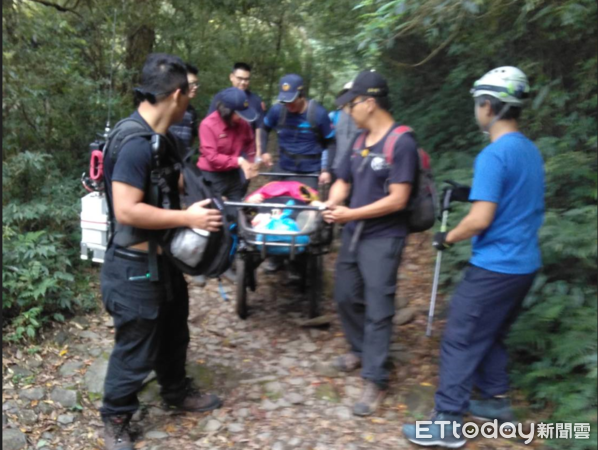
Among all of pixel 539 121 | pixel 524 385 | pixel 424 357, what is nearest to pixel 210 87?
pixel 539 121

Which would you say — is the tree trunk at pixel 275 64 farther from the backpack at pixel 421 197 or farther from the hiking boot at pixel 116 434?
the hiking boot at pixel 116 434

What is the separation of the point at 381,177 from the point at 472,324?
1.22 meters

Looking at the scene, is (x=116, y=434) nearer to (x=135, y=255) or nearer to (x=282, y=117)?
(x=135, y=255)

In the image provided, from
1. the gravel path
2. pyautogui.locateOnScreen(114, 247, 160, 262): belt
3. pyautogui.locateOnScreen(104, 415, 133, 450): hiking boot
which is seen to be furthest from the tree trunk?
pyautogui.locateOnScreen(104, 415, 133, 450): hiking boot

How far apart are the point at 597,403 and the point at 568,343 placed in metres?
0.42

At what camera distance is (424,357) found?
4961 mm

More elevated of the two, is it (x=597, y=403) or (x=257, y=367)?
(x=597, y=403)

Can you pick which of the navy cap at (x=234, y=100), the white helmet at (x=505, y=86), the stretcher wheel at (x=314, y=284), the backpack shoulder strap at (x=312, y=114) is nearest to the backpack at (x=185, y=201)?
the stretcher wheel at (x=314, y=284)

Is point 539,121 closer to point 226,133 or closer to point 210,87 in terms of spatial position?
point 226,133

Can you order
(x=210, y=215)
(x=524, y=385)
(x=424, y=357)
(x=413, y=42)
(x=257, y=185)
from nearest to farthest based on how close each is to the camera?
(x=210, y=215) → (x=524, y=385) → (x=424, y=357) → (x=413, y=42) → (x=257, y=185)

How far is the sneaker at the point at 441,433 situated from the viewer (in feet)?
12.5

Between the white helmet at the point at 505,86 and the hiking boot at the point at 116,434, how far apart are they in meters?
3.20

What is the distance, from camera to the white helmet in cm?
364

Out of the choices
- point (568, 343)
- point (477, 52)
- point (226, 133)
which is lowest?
point (568, 343)
